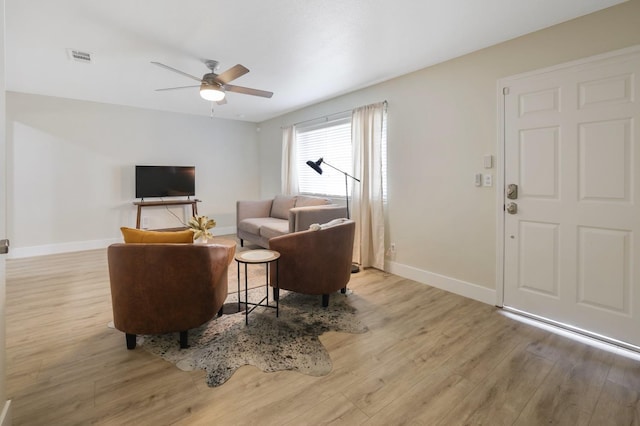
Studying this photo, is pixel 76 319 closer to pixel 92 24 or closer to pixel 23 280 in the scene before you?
pixel 23 280

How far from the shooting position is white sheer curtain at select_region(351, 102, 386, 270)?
400 cm

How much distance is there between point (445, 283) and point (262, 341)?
214 cm

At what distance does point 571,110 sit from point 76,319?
4.56 metres

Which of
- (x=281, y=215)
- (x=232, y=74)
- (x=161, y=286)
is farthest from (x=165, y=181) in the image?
(x=161, y=286)

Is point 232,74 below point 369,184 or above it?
above

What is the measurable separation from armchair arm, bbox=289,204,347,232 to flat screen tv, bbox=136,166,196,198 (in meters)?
2.90

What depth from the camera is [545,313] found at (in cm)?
266

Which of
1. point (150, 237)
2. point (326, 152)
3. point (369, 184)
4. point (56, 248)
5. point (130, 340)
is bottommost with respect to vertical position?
point (130, 340)

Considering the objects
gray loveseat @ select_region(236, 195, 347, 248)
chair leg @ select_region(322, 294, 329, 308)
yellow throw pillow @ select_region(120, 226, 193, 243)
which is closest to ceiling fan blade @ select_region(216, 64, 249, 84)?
yellow throw pillow @ select_region(120, 226, 193, 243)

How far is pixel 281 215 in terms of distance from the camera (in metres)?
5.40

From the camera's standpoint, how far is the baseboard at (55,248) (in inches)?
183

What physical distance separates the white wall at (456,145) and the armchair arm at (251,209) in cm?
256

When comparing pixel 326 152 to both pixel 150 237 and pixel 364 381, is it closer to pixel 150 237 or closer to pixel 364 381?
pixel 150 237

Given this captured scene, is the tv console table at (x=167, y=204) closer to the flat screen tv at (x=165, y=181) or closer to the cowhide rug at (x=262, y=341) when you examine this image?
the flat screen tv at (x=165, y=181)
